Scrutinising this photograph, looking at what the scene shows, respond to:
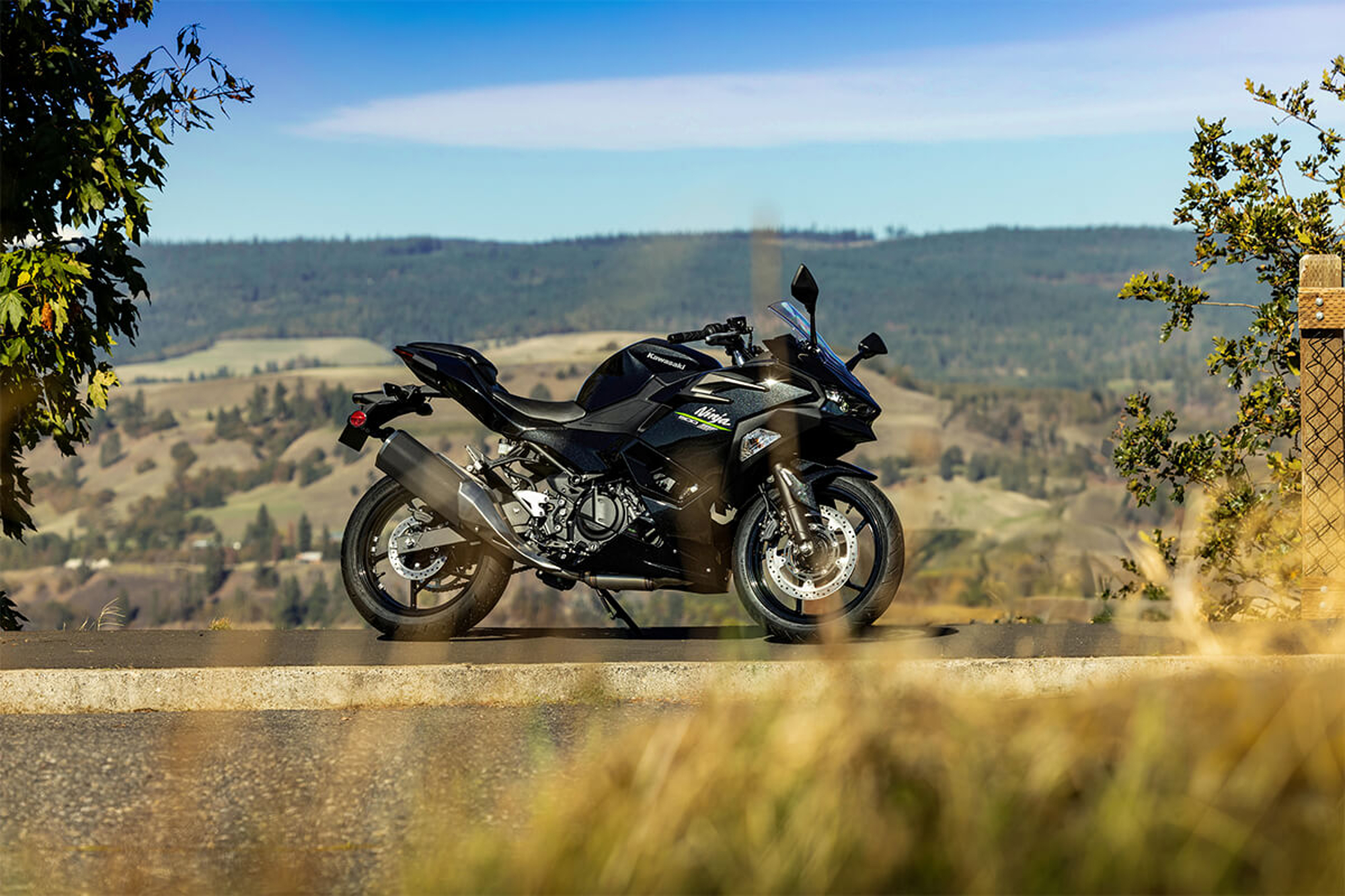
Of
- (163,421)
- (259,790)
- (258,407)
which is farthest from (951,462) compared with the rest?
(259,790)

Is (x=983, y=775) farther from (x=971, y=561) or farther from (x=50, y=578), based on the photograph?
(x=50, y=578)

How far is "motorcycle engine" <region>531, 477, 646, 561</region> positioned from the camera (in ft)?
22.4

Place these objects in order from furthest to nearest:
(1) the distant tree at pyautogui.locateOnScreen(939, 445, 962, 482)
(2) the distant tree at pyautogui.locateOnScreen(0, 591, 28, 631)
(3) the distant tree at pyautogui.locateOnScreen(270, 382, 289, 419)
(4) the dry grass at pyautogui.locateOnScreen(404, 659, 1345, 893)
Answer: (3) the distant tree at pyautogui.locateOnScreen(270, 382, 289, 419), (1) the distant tree at pyautogui.locateOnScreen(939, 445, 962, 482), (2) the distant tree at pyautogui.locateOnScreen(0, 591, 28, 631), (4) the dry grass at pyautogui.locateOnScreen(404, 659, 1345, 893)

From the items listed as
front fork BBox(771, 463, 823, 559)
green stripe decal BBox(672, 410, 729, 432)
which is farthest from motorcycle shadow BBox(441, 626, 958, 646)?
green stripe decal BBox(672, 410, 729, 432)

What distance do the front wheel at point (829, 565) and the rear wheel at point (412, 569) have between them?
1216mm

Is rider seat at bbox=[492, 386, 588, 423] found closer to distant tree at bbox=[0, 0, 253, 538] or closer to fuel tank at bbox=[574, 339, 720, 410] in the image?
fuel tank at bbox=[574, 339, 720, 410]

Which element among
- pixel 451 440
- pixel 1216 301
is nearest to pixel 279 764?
pixel 1216 301

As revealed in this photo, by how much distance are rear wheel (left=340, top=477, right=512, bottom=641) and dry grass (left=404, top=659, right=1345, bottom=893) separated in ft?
11.2

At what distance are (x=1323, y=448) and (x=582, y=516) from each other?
416 centimetres

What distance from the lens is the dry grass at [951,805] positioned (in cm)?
293

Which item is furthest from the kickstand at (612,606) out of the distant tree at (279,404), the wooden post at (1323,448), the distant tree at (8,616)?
the distant tree at (279,404)

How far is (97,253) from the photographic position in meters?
9.70

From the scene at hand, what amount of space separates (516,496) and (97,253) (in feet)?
14.5

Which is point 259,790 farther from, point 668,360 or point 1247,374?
point 1247,374
